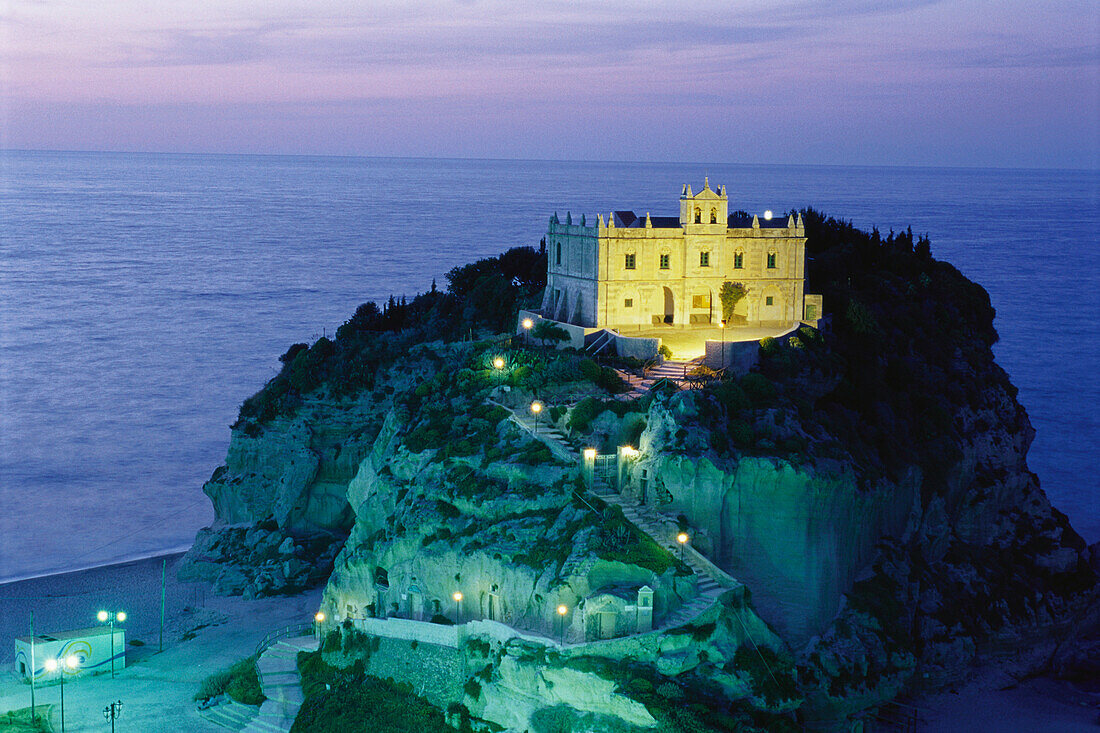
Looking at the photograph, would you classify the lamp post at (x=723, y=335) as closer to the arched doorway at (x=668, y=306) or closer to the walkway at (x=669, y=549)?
the arched doorway at (x=668, y=306)

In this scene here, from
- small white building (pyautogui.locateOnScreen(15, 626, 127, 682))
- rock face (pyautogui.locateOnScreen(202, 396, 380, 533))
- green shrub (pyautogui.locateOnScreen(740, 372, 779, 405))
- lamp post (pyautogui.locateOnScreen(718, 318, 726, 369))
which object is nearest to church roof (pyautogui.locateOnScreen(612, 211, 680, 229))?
lamp post (pyautogui.locateOnScreen(718, 318, 726, 369))

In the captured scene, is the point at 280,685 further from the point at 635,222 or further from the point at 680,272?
the point at 635,222

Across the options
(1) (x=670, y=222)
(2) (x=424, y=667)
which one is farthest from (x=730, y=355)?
(2) (x=424, y=667)

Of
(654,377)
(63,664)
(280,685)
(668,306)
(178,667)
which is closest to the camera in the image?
(280,685)

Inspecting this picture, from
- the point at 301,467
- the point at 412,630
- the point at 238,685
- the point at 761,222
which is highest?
the point at 761,222

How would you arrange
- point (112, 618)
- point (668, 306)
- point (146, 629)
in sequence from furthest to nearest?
point (668, 306)
point (146, 629)
point (112, 618)

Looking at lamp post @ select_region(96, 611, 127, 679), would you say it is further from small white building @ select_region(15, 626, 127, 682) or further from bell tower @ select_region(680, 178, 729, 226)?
bell tower @ select_region(680, 178, 729, 226)

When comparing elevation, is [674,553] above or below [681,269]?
below
